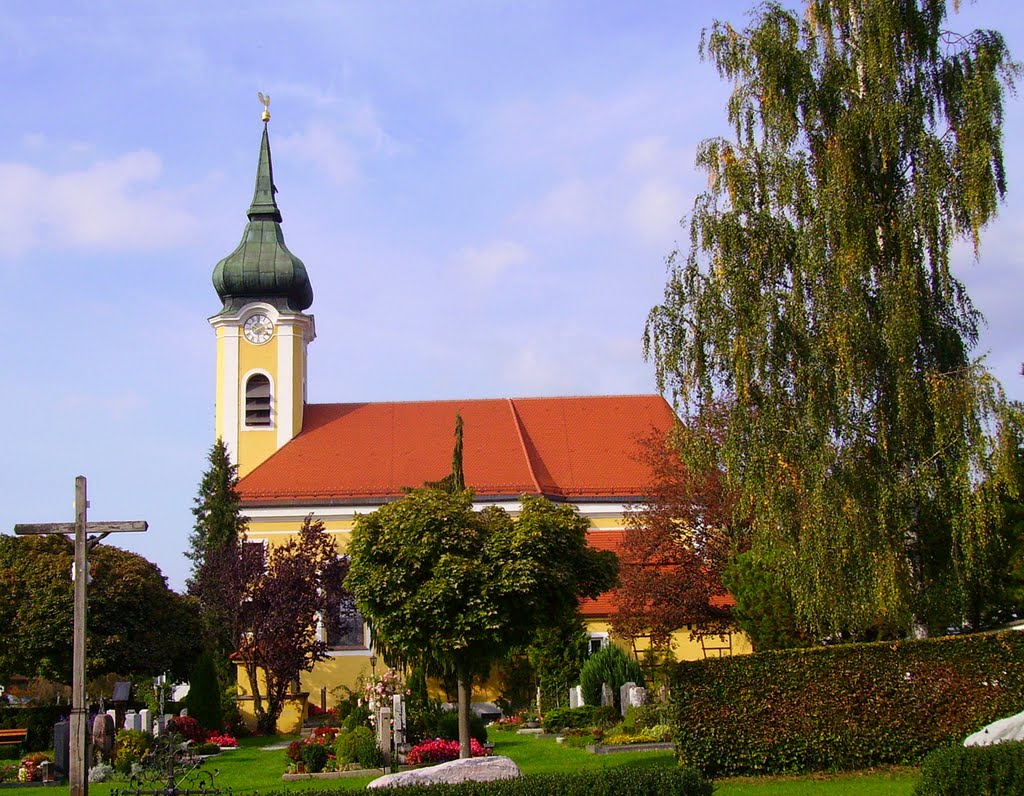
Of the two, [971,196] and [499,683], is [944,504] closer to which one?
[971,196]

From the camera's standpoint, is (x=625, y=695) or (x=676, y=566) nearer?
(x=625, y=695)

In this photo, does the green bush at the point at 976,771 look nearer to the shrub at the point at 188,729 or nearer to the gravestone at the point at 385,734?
the gravestone at the point at 385,734

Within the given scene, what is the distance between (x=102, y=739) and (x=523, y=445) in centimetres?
2277

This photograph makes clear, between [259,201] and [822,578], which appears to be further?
[259,201]

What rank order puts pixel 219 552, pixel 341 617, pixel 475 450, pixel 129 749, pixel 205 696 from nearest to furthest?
1. pixel 129 749
2. pixel 205 696
3. pixel 219 552
4. pixel 341 617
5. pixel 475 450

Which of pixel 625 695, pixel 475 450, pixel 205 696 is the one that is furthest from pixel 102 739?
pixel 475 450

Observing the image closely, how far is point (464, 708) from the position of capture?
19.9 metres

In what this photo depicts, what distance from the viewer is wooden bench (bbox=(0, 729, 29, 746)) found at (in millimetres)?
27234

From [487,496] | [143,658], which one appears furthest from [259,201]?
[143,658]

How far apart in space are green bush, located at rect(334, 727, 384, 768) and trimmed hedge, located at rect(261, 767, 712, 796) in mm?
8033

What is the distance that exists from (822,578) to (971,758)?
23.4ft

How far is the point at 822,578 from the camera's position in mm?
18938

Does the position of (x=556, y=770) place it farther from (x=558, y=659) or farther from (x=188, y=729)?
(x=558, y=659)

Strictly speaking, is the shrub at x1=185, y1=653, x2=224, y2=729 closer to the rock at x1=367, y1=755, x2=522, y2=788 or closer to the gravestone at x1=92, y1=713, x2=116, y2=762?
the gravestone at x1=92, y1=713, x2=116, y2=762
